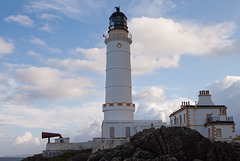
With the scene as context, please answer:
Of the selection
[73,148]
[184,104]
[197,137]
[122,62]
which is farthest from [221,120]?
[73,148]

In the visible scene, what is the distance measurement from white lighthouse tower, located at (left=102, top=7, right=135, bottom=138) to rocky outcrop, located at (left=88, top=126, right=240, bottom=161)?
11.8 meters

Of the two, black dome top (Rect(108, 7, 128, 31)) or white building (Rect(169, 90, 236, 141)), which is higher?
black dome top (Rect(108, 7, 128, 31))

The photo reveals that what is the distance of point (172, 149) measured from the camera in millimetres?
26703

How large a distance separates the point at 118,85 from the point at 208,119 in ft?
42.0

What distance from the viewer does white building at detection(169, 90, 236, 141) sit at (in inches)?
1468

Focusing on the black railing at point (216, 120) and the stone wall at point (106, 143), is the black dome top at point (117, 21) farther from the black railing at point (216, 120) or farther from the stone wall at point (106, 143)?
the black railing at point (216, 120)

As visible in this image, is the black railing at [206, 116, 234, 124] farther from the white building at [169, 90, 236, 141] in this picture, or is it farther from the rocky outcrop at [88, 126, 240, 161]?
the rocky outcrop at [88, 126, 240, 161]

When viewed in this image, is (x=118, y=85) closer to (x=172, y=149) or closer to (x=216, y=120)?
(x=216, y=120)

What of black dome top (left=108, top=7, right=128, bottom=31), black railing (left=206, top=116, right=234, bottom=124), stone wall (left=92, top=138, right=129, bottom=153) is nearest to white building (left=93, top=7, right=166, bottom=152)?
black dome top (left=108, top=7, right=128, bottom=31)

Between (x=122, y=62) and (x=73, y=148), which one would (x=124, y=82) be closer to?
(x=122, y=62)

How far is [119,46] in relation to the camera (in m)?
43.9

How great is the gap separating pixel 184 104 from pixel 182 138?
52.1ft

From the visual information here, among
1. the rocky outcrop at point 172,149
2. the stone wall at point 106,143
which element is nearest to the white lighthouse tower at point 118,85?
the stone wall at point 106,143

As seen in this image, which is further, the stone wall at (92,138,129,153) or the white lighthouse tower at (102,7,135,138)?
the white lighthouse tower at (102,7,135,138)
